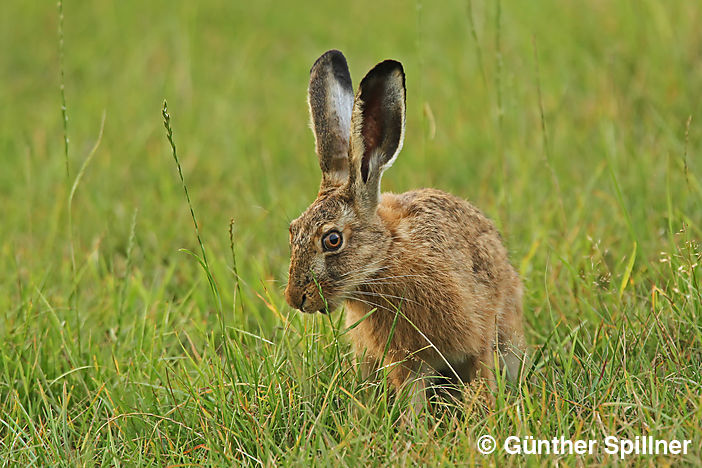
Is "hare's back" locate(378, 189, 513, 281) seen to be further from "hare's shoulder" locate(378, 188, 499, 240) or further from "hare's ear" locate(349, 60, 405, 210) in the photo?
"hare's ear" locate(349, 60, 405, 210)

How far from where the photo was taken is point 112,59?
345 inches

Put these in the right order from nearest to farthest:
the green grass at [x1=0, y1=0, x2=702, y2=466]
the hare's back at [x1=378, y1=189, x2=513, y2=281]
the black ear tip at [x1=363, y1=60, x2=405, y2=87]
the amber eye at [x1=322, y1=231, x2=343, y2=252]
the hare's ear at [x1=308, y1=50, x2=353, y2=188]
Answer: the green grass at [x1=0, y1=0, x2=702, y2=466] → the black ear tip at [x1=363, y1=60, x2=405, y2=87] → the amber eye at [x1=322, y1=231, x2=343, y2=252] → the hare's back at [x1=378, y1=189, x2=513, y2=281] → the hare's ear at [x1=308, y1=50, x2=353, y2=188]

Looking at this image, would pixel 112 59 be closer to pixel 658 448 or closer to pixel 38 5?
pixel 38 5

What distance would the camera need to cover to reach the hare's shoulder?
3990mm

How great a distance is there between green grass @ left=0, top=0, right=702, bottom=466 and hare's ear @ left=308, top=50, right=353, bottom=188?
1.98 feet

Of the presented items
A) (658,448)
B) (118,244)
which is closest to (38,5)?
(118,244)

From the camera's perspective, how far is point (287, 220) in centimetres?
482

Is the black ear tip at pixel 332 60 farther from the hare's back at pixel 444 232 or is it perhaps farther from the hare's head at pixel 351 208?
the hare's back at pixel 444 232

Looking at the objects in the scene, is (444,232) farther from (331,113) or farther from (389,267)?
(331,113)

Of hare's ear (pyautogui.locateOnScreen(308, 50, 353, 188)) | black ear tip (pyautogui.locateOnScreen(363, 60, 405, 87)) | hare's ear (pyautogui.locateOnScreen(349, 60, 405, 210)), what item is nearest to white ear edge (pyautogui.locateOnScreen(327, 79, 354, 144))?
hare's ear (pyautogui.locateOnScreen(308, 50, 353, 188))

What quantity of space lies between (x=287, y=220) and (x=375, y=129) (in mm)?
1119

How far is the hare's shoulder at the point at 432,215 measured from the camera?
3990 millimetres

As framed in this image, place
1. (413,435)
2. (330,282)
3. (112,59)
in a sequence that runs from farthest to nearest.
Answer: (112,59) < (330,282) < (413,435)

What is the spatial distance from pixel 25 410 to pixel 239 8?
7241 millimetres
